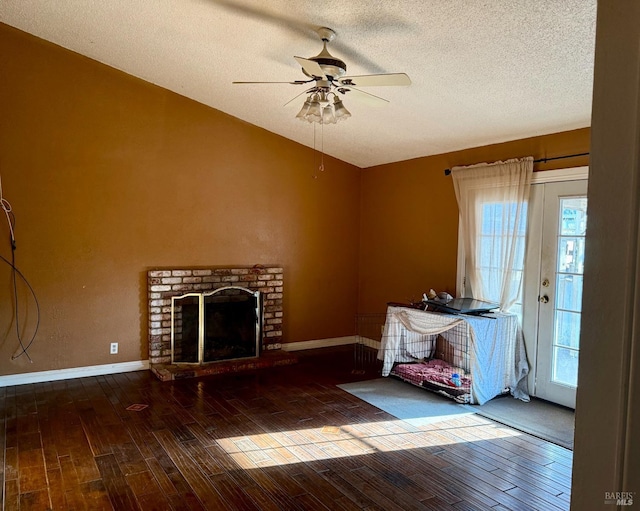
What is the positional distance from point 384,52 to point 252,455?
2.97 metres

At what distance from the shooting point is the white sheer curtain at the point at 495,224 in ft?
14.3

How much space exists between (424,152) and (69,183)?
12.5 ft

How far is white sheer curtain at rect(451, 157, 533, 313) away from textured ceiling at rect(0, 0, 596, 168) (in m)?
0.34

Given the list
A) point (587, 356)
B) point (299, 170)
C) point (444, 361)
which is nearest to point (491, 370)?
point (444, 361)

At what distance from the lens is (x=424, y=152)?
534cm

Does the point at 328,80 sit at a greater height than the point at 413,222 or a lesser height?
greater

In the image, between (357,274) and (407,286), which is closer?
(407,286)

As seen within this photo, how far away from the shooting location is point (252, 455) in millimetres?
3156

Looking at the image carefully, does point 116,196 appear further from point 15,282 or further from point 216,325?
point 216,325

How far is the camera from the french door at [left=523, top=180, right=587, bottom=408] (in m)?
4.02

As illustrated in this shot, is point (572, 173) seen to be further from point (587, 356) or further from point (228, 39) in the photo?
point (587, 356)

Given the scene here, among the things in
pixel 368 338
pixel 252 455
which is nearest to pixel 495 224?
pixel 368 338

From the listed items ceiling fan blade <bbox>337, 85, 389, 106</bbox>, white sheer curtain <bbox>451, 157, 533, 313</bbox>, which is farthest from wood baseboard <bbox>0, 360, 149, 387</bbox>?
white sheer curtain <bbox>451, 157, 533, 313</bbox>

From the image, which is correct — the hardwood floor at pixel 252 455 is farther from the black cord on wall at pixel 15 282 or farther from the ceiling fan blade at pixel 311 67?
the ceiling fan blade at pixel 311 67
